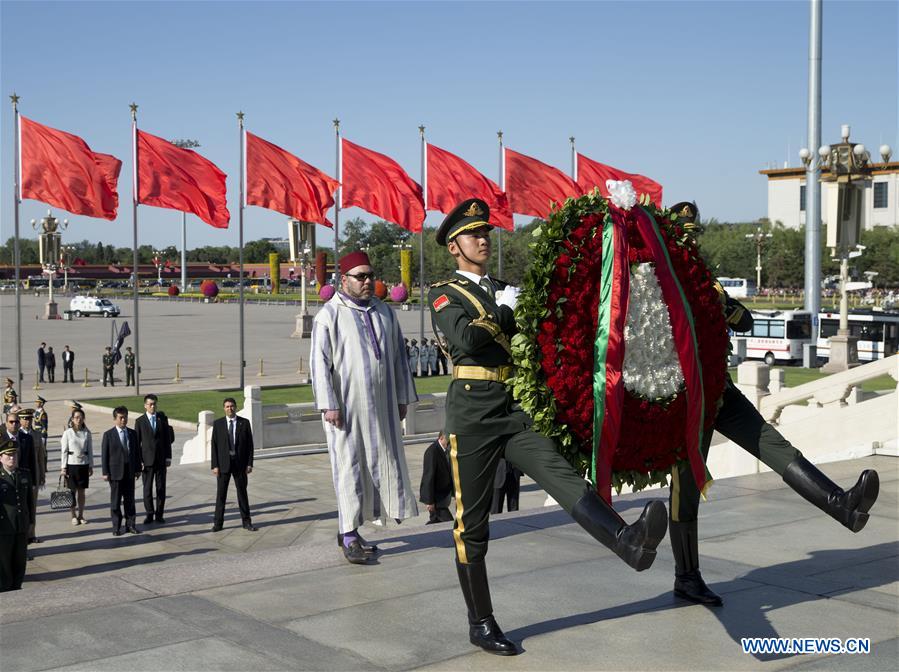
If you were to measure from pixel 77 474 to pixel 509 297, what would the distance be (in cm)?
967

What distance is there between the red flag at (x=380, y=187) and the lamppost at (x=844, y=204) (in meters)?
13.1

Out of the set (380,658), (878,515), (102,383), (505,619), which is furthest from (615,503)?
(102,383)

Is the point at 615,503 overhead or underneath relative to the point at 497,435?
underneath

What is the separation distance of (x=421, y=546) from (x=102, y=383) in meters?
27.4

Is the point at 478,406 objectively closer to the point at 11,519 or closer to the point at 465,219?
the point at 465,219

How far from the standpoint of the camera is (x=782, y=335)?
36.8 m

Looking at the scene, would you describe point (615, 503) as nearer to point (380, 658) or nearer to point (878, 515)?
point (878, 515)

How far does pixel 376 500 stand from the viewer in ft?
24.0

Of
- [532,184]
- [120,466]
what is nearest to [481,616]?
[120,466]

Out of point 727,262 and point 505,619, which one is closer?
point 505,619

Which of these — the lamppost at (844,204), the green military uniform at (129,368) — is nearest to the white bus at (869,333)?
the lamppost at (844,204)

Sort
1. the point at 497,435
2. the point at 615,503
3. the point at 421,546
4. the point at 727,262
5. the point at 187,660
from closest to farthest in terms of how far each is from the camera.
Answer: the point at 187,660 < the point at 497,435 < the point at 421,546 < the point at 615,503 < the point at 727,262

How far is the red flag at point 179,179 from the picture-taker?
2417 cm

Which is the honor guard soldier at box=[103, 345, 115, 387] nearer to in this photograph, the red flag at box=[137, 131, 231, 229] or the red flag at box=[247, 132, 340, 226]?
the red flag at box=[247, 132, 340, 226]
